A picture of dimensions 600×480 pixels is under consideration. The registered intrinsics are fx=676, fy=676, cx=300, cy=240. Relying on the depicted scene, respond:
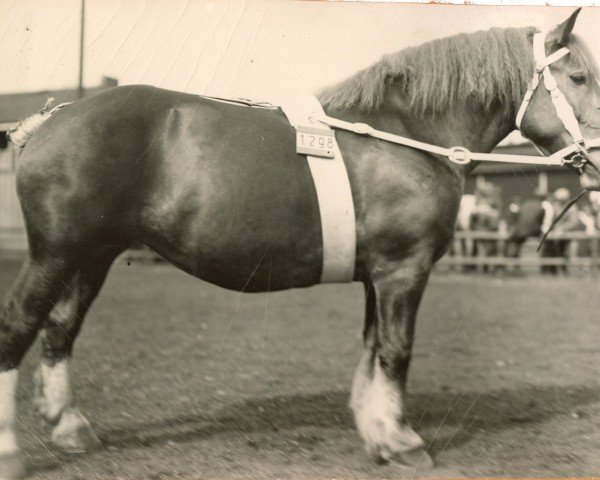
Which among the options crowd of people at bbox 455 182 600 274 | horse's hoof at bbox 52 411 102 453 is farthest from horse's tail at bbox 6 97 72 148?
crowd of people at bbox 455 182 600 274

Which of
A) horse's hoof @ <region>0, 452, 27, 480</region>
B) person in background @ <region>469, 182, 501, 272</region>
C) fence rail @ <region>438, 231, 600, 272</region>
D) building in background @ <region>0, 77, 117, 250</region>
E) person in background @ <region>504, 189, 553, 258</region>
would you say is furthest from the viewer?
person in background @ <region>469, 182, 501, 272</region>

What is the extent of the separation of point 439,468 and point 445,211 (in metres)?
1.40

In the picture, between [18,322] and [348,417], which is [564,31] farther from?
[18,322]

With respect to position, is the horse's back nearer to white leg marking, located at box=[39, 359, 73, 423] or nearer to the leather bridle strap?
the leather bridle strap

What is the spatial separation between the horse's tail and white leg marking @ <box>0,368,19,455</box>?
124cm

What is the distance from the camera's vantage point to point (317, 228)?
3568 millimetres

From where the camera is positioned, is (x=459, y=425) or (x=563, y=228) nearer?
(x=459, y=425)

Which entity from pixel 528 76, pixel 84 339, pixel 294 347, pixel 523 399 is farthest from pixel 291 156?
pixel 84 339

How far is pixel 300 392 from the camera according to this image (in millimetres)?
5195

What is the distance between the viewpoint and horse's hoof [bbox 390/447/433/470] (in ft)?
11.9

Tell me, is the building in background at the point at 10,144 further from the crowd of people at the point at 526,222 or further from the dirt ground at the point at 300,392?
the crowd of people at the point at 526,222

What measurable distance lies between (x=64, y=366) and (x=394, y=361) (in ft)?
6.11

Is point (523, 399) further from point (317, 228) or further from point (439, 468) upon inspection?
point (317, 228)

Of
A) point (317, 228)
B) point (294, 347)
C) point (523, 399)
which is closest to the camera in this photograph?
point (317, 228)
